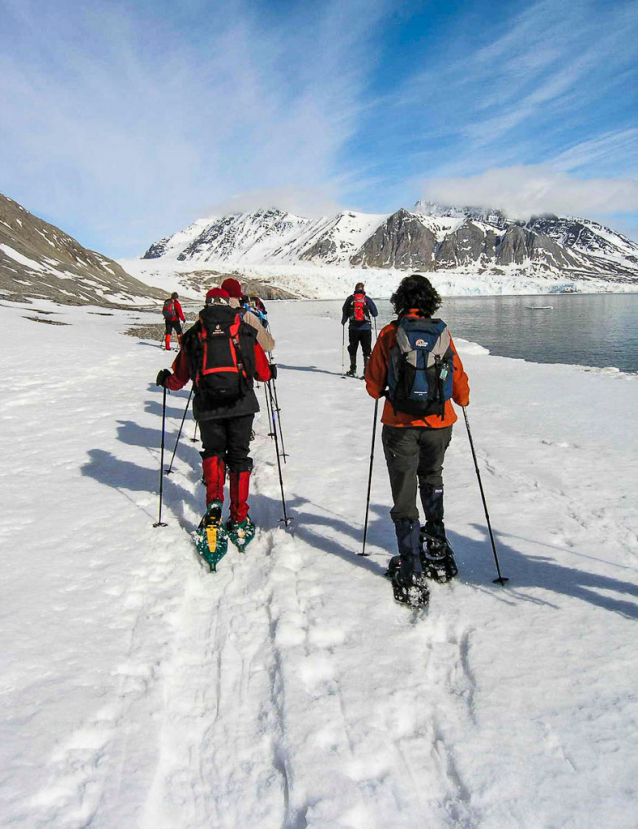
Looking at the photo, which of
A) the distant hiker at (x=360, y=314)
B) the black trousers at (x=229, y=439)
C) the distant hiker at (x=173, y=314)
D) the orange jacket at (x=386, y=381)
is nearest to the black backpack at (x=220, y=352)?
the black trousers at (x=229, y=439)

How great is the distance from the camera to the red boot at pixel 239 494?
4.85 metres

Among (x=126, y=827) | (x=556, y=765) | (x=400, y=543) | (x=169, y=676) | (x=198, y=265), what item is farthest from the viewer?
(x=198, y=265)

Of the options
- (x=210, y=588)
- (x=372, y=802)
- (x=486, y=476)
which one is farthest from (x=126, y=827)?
(x=486, y=476)

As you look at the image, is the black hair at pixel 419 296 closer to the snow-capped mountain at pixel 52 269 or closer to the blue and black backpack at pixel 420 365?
the blue and black backpack at pixel 420 365

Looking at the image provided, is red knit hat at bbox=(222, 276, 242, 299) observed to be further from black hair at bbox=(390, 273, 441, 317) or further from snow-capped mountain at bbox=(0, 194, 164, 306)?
snow-capped mountain at bbox=(0, 194, 164, 306)

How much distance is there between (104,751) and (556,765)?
2.34 m

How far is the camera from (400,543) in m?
3.83

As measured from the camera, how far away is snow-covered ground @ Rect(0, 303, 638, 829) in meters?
2.32

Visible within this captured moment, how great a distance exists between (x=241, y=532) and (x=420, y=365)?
2539 mm

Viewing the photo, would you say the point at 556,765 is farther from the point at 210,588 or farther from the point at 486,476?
the point at 486,476

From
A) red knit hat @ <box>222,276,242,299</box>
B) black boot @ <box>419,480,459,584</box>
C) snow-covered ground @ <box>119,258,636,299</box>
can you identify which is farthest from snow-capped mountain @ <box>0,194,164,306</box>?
black boot @ <box>419,480,459,584</box>

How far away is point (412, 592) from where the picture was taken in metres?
3.70

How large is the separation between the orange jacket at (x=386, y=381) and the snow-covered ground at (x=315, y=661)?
143 centimetres

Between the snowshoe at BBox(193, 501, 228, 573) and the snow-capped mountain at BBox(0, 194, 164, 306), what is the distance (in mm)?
38271
